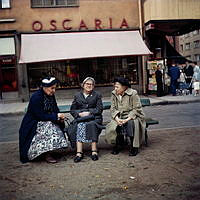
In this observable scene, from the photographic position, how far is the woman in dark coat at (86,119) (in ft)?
17.4

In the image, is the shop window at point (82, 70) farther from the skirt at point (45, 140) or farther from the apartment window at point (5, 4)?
the skirt at point (45, 140)

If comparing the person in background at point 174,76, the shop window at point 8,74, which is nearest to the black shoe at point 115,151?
the person in background at point 174,76

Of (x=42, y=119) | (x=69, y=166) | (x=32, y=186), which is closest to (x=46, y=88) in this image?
(x=42, y=119)

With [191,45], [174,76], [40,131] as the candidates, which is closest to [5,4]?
[174,76]

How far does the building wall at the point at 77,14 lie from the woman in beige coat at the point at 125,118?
38.5ft

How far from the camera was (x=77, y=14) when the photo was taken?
16.6 m

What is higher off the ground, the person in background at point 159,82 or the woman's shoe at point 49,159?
the person in background at point 159,82

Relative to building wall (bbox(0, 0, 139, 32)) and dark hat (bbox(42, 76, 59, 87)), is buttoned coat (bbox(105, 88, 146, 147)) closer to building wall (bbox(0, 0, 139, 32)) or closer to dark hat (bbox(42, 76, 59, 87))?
dark hat (bbox(42, 76, 59, 87))

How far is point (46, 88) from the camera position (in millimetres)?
5277

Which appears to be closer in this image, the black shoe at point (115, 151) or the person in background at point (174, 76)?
the black shoe at point (115, 151)

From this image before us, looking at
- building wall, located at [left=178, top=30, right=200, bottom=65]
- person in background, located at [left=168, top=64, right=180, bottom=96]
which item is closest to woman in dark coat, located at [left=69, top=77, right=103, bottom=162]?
person in background, located at [left=168, top=64, right=180, bottom=96]

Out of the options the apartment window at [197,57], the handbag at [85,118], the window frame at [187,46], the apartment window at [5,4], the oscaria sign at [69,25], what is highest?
→ the apartment window at [5,4]

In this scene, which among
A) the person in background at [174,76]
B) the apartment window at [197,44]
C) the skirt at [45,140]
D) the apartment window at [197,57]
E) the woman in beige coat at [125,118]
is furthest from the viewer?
the apartment window at [197,57]

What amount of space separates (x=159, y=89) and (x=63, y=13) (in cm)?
669
